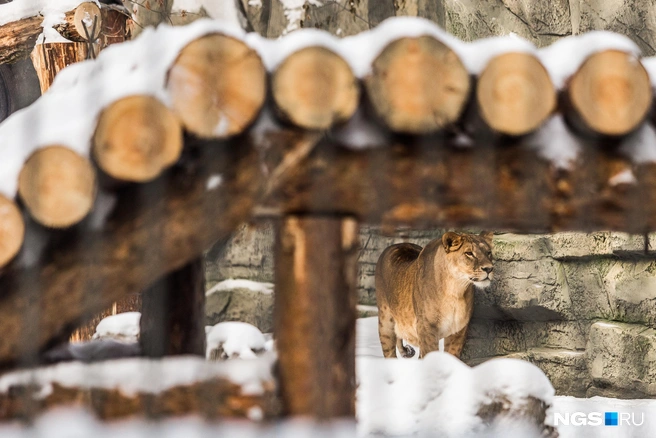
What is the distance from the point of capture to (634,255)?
5148 millimetres

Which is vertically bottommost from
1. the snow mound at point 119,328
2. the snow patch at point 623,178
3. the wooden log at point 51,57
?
the snow mound at point 119,328

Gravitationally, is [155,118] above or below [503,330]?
above

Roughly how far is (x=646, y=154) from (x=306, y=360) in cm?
102

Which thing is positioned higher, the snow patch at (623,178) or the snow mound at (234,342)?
the snow patch at (623,178)

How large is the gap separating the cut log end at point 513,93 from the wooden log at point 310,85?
1.16ft

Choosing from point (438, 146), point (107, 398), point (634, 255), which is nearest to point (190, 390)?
point (107, 398)

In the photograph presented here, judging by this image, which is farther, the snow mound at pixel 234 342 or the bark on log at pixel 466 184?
the snow mound at pixel 234 342

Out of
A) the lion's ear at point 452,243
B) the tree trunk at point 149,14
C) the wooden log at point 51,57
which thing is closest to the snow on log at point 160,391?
the lion's ear at point 452,243

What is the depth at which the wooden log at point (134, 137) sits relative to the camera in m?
1.82

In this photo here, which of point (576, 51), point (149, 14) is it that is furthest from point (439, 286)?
point (576, 51)

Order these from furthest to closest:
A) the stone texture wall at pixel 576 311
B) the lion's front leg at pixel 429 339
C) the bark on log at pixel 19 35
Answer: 1. the bark on log at pixel 19 35
2. the stone texture wall at pixel 576 311
3. the lion's front leg at pixel 429 339

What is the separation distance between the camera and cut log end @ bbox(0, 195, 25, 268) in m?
1.82

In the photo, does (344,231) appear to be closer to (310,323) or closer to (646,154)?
(310,323)

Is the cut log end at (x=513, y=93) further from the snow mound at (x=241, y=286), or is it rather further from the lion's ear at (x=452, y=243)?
the snow mound at (x=241, y=286)
